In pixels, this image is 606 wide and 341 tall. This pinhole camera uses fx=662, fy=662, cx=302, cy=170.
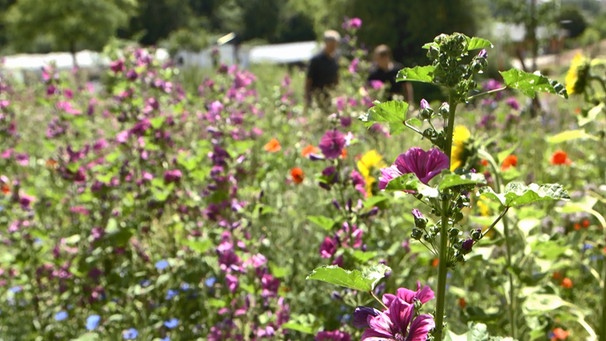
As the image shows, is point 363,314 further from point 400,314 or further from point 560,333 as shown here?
point 560,333

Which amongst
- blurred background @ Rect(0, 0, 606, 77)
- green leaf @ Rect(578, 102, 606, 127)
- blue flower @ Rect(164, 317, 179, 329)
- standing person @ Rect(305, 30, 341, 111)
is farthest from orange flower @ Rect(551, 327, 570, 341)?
blurred background @ Rect(0, 0, 606, 77)

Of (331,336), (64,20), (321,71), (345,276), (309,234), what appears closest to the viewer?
(345,276)

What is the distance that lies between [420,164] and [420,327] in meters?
0.29

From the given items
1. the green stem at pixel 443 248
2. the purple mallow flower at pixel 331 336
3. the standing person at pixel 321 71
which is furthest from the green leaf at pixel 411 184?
the standing person at pixel 321 71

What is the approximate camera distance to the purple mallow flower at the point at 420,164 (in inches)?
46.1

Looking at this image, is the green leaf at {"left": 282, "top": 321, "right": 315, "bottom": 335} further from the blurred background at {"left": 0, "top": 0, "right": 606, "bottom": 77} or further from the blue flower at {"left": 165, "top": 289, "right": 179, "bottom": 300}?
the blurred background at {"left": 0, "top": 0, "right": 606, "bottom": 77}

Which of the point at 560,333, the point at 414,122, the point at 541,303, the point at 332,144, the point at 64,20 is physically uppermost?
the point at 64,20

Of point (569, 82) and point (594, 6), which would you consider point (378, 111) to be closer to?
point (569, 82)

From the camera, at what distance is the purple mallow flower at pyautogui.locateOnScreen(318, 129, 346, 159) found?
221 centimetres

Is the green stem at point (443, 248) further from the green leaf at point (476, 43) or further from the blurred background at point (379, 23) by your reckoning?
the blurred background at point (379, 23)

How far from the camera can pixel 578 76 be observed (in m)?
2.46

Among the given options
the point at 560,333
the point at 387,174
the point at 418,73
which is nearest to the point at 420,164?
the point at 387,174

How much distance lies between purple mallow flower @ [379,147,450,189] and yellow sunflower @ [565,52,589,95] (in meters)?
1.53

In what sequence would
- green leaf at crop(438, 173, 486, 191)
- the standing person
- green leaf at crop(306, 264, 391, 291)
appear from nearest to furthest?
green leaf at crop(438, 173, 486, 191) → green leaf at crop(306, 264, 391, 291) → the standing person
